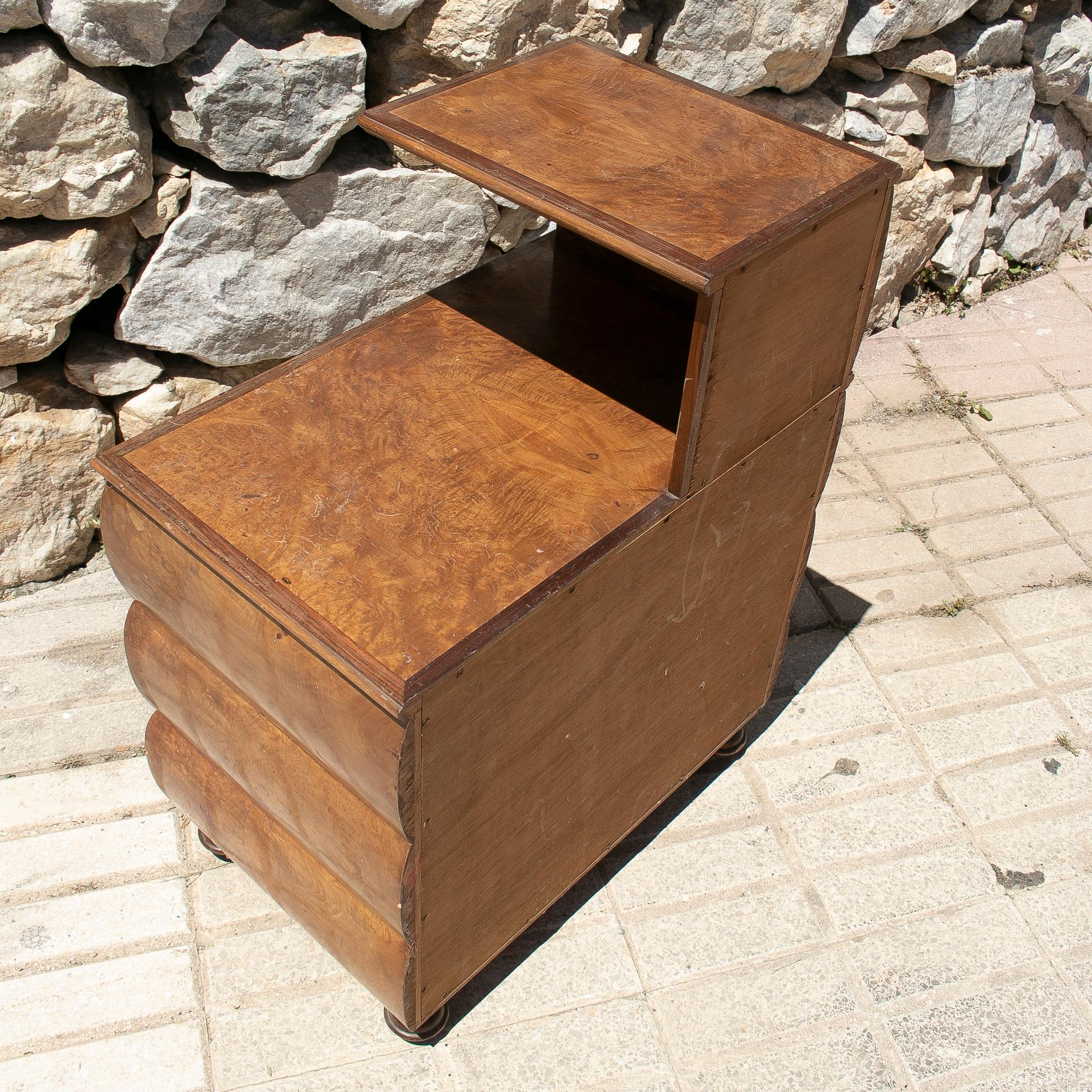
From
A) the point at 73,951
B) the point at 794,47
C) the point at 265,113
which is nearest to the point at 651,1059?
the point at 73,951

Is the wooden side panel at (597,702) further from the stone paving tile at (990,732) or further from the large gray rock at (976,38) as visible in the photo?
the large gray rock at (976,38)

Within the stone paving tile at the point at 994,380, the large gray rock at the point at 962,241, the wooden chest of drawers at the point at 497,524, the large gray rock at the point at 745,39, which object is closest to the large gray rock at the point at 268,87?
the wooden chest of drawers at the point at 497,524

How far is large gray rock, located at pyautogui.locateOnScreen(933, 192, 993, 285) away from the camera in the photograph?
4348 mm

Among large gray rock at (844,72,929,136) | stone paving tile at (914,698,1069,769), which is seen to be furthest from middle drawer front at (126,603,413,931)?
large gray rock at (844,72,929,136)

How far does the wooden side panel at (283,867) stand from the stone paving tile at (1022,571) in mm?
1997

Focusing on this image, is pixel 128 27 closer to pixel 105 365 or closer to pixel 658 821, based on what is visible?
pixel 105 365

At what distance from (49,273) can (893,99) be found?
254 cm

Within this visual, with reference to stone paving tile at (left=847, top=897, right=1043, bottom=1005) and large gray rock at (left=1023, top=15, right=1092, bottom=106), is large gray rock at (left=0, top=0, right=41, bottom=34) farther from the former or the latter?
large gray rock at (left=1023, top=15, right=1092, bottom=106)

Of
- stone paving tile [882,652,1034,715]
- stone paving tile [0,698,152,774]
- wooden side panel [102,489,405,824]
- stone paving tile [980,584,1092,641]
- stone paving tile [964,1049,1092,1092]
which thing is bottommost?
stone paving tile [0,698,152,774]

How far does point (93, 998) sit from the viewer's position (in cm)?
241

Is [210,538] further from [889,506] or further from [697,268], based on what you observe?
[889,506]

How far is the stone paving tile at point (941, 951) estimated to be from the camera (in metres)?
2.51

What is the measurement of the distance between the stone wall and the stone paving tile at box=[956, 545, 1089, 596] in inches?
56.0

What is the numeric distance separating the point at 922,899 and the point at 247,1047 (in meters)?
1.40
